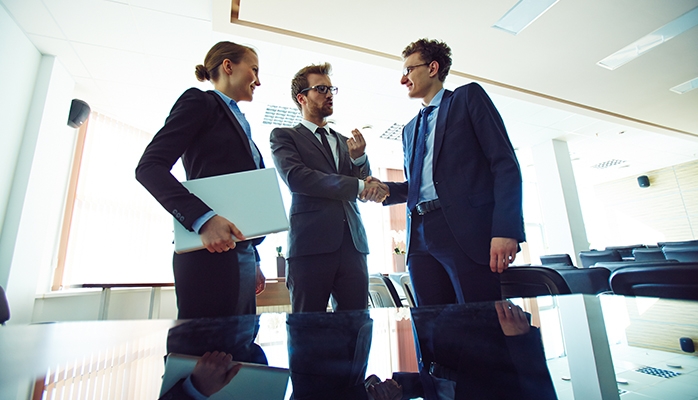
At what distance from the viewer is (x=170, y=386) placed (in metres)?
0.32

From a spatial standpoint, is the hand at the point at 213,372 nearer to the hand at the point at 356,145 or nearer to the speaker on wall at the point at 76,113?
the hand at the point at 356,145

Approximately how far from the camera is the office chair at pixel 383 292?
1.82m

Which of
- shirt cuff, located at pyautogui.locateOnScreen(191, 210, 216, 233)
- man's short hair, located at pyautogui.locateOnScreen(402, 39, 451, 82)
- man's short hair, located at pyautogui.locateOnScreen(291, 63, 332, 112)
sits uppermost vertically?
man's short hair, located at pyautogui.locateOnScreen(402, 39, 451, 82)

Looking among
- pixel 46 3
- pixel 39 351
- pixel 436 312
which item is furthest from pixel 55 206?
pixel 436 312

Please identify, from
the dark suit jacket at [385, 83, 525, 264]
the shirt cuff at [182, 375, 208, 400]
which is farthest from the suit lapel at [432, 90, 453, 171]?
the shirt cuff at [182, 375, 208, 400]

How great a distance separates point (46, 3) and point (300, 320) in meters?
3.67

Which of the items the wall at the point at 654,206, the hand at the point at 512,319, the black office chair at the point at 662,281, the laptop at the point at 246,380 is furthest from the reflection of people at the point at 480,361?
the wall at the point at 654,206

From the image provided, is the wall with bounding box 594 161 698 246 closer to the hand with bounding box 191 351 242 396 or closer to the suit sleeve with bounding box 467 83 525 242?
the suit sleeve with bounding box 467 83 525 242

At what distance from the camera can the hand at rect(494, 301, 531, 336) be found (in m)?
0.52

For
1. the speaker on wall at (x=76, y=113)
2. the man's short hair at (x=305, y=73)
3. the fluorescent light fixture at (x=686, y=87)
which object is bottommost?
the man's short hair at (x=305, y=73)

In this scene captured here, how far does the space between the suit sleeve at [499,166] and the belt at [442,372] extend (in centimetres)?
87

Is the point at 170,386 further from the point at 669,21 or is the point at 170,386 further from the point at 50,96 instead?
the point at 669,21

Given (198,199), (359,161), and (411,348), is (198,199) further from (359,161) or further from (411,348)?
(359,161)

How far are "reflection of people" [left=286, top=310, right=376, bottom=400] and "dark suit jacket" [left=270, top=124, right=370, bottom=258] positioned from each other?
0.58 m
